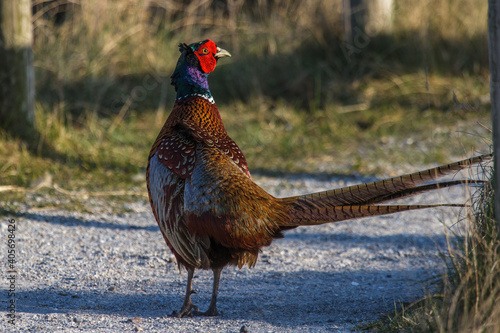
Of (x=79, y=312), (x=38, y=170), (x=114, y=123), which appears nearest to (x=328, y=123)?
(x=114, y=123)

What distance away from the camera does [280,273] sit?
3.67m

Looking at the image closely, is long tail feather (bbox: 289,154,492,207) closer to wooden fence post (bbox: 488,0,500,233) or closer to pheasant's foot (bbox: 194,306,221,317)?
wooden fence post (bbox: 488,0,500,233)

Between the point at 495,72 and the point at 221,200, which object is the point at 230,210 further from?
the point at 495,72

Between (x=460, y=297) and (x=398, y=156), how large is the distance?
12.7 feet

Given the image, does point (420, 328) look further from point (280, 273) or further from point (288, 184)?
point (288, 184)

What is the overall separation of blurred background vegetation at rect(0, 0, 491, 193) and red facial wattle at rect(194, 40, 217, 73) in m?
2.66

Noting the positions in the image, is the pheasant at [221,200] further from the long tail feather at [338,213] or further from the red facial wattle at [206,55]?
the red facial wattle at [206,55]

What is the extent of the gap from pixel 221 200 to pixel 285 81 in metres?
5.06

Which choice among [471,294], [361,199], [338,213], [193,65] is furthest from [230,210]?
[471,294]

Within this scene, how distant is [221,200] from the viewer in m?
2.79

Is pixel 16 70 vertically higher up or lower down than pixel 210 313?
higher up

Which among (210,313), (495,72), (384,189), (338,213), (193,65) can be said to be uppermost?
(193,65)

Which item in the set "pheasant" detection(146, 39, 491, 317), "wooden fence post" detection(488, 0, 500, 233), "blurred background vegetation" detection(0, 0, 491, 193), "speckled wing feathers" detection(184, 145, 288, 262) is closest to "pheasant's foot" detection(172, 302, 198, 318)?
"pheasant" detection(146, 39, 491, 317)

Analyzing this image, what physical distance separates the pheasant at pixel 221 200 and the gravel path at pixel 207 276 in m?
0.24
